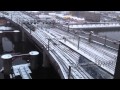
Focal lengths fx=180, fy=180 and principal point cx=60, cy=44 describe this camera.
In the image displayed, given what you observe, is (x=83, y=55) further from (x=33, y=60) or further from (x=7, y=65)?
(x=7, y=65)

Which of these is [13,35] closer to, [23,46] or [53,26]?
[23,46]

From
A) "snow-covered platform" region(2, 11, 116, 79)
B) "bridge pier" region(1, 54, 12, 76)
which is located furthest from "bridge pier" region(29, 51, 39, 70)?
"bridge pier" region(1, 54, 12, 76)

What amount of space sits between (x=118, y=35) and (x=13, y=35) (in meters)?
18.4

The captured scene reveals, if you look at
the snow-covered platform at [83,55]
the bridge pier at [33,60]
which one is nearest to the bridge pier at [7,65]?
the bridge pier at [33,60]

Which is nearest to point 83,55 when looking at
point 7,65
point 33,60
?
point 33,60

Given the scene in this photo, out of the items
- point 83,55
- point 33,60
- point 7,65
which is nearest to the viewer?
point 83,55

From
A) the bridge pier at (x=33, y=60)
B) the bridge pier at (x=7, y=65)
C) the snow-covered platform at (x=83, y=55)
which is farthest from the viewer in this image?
the bridge pier at (x=33, y=60)

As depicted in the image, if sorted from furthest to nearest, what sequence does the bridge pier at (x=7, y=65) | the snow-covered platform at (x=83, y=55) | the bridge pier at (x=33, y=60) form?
1. the bridge pier at (x=33, y=60)
2. the bridge pier at (x=7, y=65)
3. the snow-covered platform at (x=83, y=55)

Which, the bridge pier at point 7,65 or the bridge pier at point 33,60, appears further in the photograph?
the bridge pier at point 33,60

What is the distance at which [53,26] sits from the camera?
2692 cm

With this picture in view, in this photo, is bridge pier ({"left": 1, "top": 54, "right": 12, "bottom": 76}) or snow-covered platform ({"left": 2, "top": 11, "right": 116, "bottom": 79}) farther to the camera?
bridge pier ({"left": 1, "top": 54, "right": 12, "bottom": 76})

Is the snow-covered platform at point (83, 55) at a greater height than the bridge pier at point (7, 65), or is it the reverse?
the snow-covered platform at point (83, 55)

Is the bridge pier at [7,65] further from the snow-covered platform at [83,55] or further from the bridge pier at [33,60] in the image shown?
the snow-covered platform at [83,55]

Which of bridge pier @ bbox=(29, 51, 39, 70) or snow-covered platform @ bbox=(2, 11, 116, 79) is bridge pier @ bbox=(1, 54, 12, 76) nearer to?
bridge pier @ bbox=(29, 51, 39, 70)
